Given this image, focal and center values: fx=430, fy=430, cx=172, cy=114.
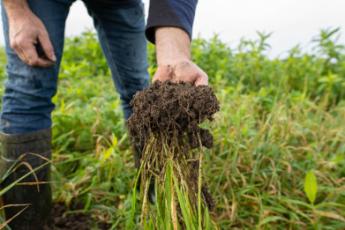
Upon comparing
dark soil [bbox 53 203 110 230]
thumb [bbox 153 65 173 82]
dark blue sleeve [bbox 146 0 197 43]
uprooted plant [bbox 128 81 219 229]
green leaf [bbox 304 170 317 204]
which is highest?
dark blue sleeve [bbox 146 0 197 43]

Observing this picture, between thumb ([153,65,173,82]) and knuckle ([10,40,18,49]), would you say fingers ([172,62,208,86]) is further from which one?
knuckle ([10,40,18,49])

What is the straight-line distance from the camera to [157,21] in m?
1.45

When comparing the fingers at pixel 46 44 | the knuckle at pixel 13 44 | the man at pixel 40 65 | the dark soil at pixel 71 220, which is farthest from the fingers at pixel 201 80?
the dark soil at pixel 71 220

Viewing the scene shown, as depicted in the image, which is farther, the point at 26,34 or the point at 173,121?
the point at 26,34

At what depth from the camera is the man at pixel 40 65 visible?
144 centimetres

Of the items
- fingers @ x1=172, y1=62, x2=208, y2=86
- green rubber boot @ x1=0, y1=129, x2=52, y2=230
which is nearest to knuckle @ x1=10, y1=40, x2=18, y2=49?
green rubber boot @ x1=0, y1=129, x2=52, y2=230

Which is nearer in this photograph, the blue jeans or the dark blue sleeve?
the dark blue sleeve

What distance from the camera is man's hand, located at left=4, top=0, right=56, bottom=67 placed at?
147 cm

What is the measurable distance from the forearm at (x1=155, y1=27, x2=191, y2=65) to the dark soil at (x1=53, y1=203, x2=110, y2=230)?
2.76 feet

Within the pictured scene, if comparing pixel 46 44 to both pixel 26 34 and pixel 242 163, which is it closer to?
pixel 26 34

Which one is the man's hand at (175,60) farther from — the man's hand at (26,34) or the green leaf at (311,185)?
the green leaf at (311,185)

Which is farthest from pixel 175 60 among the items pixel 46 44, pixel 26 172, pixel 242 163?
pixel 242 163

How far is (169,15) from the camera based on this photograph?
1447mm

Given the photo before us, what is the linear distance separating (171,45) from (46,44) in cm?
44
